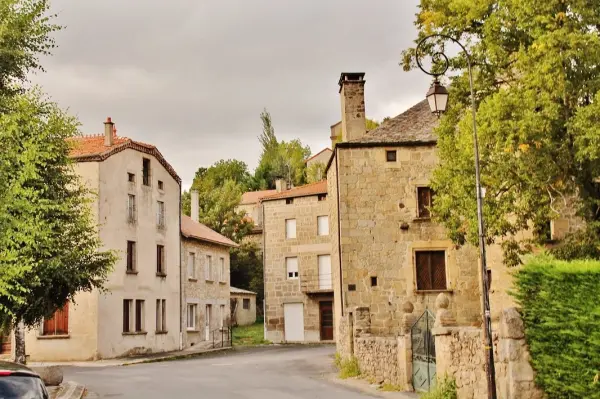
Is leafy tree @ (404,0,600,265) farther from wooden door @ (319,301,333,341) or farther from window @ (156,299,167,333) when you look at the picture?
wooden door @ (319,301,333,341)

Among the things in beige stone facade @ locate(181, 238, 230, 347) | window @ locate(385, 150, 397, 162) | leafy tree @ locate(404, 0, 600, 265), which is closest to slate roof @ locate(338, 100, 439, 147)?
window @ locate(385, 150, 397, 162)

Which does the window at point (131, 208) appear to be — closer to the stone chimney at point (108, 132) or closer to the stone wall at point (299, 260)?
the stone chimney at point (108, 132)

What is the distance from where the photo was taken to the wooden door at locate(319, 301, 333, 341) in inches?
1775

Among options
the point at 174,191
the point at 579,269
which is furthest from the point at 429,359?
the point at 174,191

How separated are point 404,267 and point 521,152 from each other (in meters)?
8.61

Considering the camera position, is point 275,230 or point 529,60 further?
point 275,230

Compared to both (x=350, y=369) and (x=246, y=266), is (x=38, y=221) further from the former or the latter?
(x=246, y=266)

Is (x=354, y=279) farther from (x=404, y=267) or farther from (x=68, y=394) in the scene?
(x=68, y=394)

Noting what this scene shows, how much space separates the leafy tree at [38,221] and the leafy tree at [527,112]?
370 inches

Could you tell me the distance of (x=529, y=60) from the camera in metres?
18.1

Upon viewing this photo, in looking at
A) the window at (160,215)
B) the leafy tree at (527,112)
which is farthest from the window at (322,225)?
the leafy tree at (527,112)

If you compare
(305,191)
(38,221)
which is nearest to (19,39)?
(38,221)

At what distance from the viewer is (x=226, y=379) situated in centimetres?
2170

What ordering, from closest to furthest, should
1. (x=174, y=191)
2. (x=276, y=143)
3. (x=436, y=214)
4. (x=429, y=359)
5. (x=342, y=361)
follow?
1. (x=429, y=359)
2. (x=436, y=214)
3. (x=342, y=361)
4. (x=174, y=191)
5. (x=276, y=143)
